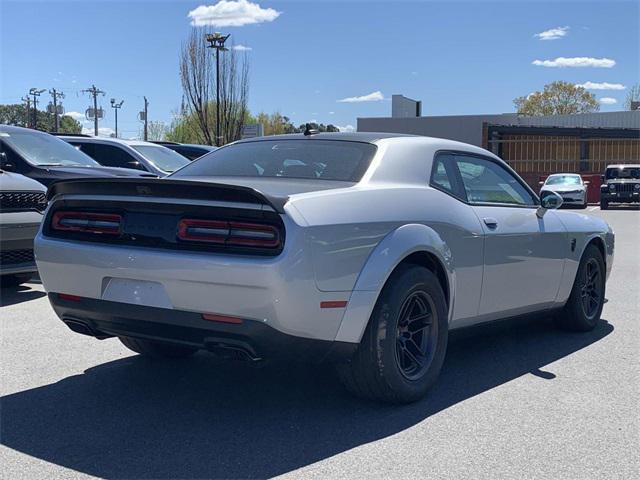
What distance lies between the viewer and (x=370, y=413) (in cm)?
400

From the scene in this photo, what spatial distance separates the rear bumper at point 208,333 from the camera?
3.48 m

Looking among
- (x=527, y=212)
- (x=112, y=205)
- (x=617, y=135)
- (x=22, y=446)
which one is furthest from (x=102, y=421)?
(x=617, y=135)

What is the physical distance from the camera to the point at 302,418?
3896 mm

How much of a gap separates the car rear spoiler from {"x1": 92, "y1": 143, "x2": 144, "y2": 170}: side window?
28.3 feet

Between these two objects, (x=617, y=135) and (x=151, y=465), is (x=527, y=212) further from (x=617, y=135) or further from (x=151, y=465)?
(x=617, y=135)

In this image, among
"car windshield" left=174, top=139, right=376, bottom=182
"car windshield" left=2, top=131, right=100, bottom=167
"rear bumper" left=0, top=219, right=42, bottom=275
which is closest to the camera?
"car windshield" left=174, top=139, right=376, bottom=182

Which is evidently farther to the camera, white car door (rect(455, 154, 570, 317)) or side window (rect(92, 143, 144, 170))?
side window (rect(92, 143, 144, 170))

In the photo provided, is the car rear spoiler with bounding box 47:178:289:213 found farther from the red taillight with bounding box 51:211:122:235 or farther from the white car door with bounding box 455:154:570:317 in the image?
the white car door with bounding box 455:154:570:317

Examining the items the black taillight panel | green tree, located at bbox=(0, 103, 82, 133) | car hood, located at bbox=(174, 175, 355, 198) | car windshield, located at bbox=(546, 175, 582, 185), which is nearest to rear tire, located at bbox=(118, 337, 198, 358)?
the black taillight panel

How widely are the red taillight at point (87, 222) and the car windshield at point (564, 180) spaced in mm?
28007

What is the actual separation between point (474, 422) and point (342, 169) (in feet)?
5.32

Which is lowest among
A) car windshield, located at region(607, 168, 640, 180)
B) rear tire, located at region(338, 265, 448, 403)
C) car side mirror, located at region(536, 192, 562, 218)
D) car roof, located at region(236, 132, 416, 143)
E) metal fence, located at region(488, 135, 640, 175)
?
rear tire, located at region(338, 265, 448, 403)

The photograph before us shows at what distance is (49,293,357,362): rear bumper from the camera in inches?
137

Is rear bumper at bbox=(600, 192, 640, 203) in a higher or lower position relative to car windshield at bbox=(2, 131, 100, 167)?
lower
